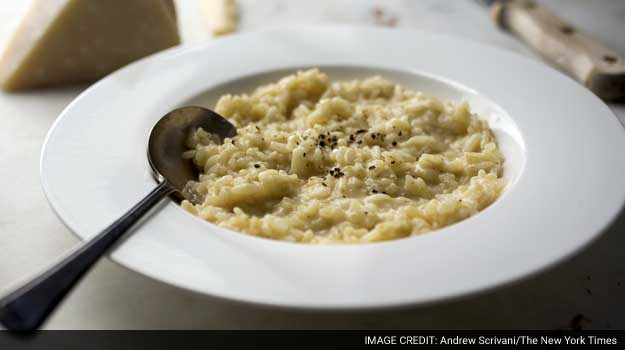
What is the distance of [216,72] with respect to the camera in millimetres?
2867

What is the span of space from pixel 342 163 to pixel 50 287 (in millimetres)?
1026

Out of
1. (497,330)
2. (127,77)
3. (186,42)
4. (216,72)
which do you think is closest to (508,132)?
(497,330)

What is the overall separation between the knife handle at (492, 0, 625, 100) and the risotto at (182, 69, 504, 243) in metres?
0.89

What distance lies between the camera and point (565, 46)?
3266 millimetres

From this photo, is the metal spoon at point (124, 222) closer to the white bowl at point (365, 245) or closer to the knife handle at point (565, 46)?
the white bowl at point (365, 245)

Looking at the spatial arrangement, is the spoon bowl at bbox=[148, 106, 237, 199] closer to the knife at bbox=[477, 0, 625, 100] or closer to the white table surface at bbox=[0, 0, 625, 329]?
the white table surface at bbox=[0, 0, 625, 329]

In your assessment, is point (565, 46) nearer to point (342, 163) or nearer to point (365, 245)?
point (342, 163)

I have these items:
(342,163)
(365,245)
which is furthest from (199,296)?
(342,163)

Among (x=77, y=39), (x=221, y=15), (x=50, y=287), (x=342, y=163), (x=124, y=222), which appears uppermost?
(x=221, y=15)

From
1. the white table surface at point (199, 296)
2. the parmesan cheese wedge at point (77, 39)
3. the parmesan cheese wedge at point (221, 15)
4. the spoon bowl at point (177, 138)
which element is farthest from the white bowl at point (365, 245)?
the parmesan cheese wedge at point (221, 15)

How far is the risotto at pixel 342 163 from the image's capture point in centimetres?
203

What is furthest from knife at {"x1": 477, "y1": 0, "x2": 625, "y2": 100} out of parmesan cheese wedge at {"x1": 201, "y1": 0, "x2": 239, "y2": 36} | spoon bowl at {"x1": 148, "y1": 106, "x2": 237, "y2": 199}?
spoon bowl at {"x1": 148, "y1": 106, "x2": 237, "y2": 199}

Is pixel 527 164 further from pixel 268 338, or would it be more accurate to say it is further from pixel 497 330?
pixel 268 338

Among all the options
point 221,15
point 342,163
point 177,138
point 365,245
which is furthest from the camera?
point 221,15
